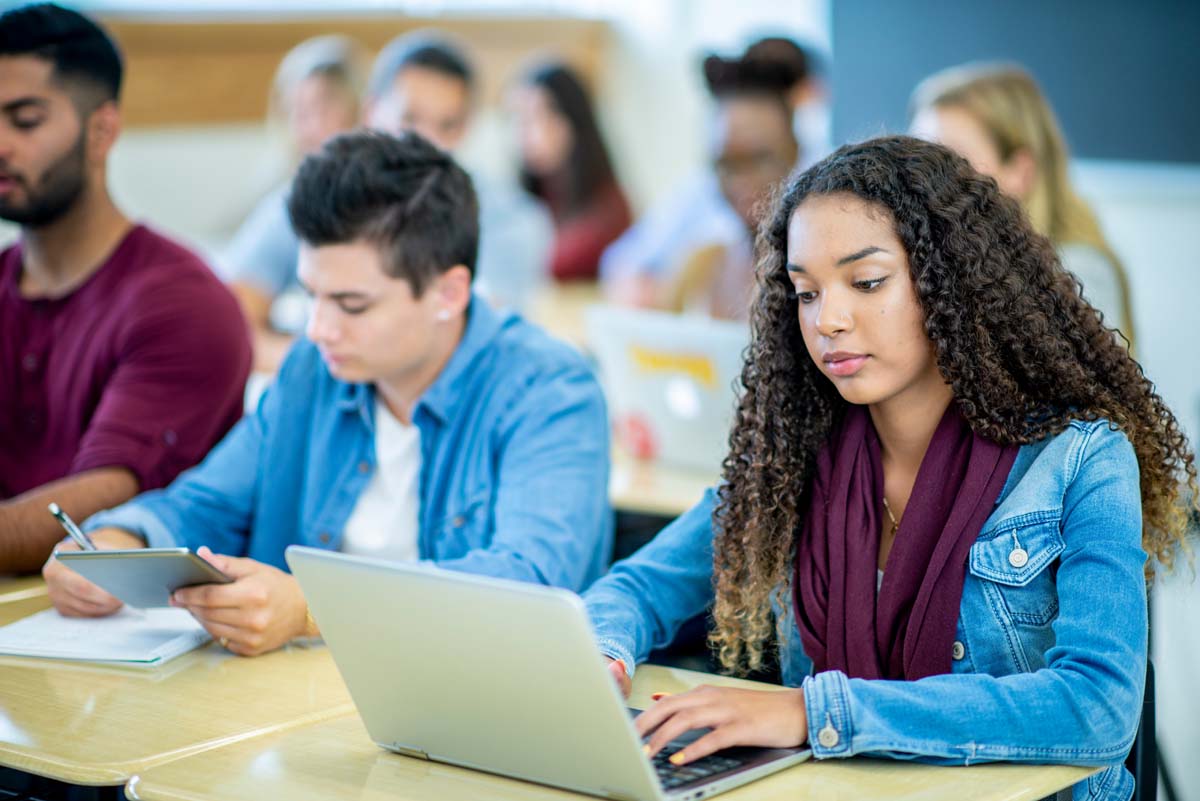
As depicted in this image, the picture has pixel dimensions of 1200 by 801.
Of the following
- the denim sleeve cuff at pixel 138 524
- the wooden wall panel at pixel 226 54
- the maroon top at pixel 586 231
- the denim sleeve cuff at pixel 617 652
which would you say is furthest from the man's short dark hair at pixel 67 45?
the maroon top at pixel 586 231

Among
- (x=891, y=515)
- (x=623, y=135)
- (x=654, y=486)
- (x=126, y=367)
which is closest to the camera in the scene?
(x=891, y=515)

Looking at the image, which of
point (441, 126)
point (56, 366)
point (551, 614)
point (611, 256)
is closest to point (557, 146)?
point (611, 256)

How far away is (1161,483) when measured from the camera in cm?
153

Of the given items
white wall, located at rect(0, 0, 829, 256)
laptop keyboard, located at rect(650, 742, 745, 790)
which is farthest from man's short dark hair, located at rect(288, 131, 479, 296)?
Result: white wall, located at rect(0, 0, 829, 256)

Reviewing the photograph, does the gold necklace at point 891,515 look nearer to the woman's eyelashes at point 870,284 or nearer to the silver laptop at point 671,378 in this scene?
the woman's eyelashes at point 870,284

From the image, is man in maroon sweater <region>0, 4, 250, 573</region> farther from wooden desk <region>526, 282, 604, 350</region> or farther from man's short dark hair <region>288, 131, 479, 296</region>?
wooden desk <region>526, 282, 604, 350</region>

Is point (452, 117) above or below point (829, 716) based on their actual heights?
above

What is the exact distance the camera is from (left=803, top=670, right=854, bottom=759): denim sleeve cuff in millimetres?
1339

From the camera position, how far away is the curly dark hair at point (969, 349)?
151 cm

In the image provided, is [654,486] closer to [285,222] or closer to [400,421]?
[400,421]

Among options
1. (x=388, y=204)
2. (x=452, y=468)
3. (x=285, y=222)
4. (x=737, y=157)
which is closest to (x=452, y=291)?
(x=388, y=204)

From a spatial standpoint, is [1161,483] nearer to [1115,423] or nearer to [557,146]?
[1115,423]

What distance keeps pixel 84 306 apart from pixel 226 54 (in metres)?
3.60

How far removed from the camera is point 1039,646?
57.7 inches
